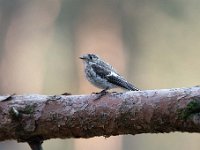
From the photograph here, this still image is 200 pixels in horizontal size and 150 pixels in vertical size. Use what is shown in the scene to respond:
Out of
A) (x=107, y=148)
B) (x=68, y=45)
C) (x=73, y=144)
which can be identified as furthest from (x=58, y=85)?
(x=107, y=148)

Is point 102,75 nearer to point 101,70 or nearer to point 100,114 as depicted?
point 101,70

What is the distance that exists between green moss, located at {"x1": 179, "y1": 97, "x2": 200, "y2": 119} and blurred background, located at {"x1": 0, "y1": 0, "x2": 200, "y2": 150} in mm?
12334

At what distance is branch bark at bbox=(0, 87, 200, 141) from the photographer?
395 centimetres

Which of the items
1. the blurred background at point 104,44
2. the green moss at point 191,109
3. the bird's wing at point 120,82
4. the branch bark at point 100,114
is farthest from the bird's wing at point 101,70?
the blurred background at point 104,44

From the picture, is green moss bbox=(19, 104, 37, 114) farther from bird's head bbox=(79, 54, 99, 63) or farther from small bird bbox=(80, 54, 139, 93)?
bird's head bbox=(79, 54, 99, 63)

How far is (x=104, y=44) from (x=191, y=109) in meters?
13.0

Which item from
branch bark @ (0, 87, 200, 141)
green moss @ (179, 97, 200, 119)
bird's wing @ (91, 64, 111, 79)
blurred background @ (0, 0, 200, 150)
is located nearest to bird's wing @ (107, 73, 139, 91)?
bird's wing @ (91, 64, 111, 79)

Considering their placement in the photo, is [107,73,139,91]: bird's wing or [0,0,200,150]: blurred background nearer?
[107,73,139,91]: bird's wing

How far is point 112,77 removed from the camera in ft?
19.4

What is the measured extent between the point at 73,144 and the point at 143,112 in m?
11.6

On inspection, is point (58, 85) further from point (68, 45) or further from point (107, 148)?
point (107, 148)

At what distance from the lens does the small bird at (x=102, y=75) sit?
224 inches

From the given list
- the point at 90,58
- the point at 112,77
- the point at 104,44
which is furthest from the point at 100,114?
the point at 104,44

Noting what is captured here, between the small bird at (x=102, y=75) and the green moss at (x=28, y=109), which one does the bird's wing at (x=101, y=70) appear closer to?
the small bird at (x=102, y=75)
